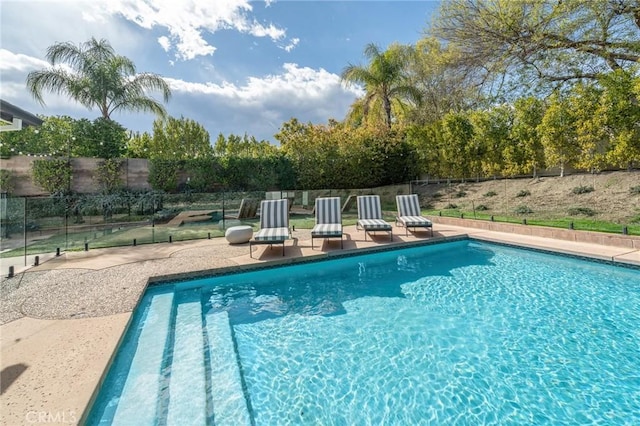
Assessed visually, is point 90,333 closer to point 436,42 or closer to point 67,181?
point 67,181

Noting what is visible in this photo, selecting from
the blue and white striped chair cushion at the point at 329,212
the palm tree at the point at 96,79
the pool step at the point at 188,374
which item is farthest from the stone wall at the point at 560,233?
the palm tree at the point at 96,79

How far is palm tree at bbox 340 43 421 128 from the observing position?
59.1 ft

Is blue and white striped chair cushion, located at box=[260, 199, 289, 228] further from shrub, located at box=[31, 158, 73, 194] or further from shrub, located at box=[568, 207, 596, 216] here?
shrub, located at box=[31, 158, 73, 194]

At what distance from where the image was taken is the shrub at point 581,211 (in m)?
9.53

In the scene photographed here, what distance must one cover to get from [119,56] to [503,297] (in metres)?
20.1

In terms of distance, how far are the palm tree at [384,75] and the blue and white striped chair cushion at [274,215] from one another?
42.3 feet

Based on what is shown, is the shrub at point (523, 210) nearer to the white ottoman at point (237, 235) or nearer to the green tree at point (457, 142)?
the green tree at point (457, 142)

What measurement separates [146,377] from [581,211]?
12.5 meters

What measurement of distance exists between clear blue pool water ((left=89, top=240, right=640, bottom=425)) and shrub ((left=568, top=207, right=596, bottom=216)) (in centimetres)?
420

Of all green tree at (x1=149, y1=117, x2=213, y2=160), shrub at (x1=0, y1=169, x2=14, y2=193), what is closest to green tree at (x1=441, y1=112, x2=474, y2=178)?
shrub at (x1=0, y1=169, x2=14, y2=193)

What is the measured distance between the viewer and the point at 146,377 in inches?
115

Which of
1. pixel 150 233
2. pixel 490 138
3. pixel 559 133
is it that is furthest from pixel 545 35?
pixel 150 233

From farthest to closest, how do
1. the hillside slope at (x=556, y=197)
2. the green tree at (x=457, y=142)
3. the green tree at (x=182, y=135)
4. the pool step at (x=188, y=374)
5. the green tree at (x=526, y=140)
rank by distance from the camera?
the green tree at (x=182, y=135), the green tree at (x=457, y=142), the green tree at (x=526, y=140), the hillside slope at (x=556, y=197), the pool step at (x=188, y=374)

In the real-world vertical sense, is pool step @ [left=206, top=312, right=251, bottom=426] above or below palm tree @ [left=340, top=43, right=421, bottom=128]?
below
